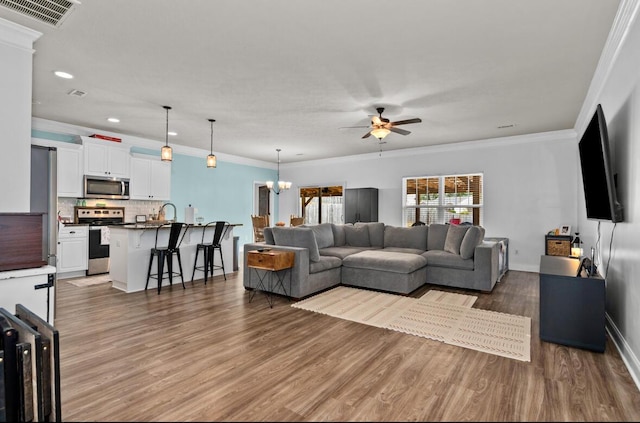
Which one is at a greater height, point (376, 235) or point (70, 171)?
point (70, 171)

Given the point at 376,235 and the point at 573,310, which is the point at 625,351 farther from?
the point at 376,235

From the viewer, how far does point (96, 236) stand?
591cm

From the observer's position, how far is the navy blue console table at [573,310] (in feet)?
8.91

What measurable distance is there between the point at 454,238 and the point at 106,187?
6278 millimetres

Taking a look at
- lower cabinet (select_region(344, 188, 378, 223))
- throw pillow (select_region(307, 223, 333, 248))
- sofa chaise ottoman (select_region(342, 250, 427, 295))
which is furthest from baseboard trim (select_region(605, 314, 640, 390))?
lower cabinet (select_region(344, 188, 378, 223))

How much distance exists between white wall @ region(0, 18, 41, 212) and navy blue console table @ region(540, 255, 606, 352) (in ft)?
15.2

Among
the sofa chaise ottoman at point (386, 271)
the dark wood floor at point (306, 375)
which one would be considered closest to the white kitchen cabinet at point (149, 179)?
the dark wood floor at point (306, 375)

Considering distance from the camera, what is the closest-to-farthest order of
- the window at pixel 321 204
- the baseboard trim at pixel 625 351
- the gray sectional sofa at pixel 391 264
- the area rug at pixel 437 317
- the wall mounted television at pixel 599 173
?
1. the baseboard trim at pixel 625 351
2. the wall mounted television at pixel 599 173
3. the area rug at pixel 437 317
4. the gray sectional sofa at pixel 391 264
5. the window at pixel 321 204

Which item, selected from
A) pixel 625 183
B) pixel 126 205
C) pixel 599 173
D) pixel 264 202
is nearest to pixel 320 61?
pixel 599 173

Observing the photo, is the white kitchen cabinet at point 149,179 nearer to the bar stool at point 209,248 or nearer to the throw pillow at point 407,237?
the bar stool at point 209,248

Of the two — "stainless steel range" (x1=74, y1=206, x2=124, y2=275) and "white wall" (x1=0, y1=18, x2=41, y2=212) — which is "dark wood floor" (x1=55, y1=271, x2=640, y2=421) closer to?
"white wall" (x1=0, y1=18, x2=41, y2=212)

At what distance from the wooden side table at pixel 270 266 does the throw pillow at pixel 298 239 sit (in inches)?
13.6

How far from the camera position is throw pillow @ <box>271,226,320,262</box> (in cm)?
453

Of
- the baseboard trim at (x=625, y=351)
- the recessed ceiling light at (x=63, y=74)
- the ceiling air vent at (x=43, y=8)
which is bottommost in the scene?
the baseboard trim at (x=625, y=351)
